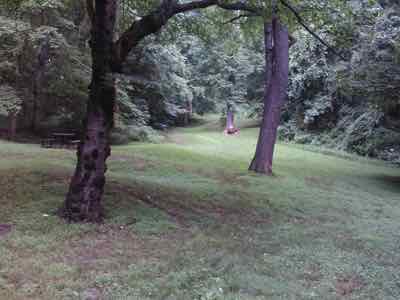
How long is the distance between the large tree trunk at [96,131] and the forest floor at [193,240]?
336 mm

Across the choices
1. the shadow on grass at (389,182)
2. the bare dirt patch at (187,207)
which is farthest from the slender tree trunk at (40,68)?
the shadow on grass at (389,182)

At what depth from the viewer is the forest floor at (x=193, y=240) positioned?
4.39 metres

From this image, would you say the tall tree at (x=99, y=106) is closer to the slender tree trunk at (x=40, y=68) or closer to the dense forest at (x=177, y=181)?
the dense forest at (x=177, y=181)

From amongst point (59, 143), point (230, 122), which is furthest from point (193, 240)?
point (230, 122)

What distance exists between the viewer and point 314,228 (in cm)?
789

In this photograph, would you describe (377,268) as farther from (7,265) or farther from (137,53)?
(137,53)

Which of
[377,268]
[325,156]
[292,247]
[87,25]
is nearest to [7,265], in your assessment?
[292,247]

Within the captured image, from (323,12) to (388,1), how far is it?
9241 mm

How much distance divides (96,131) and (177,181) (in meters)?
4.75

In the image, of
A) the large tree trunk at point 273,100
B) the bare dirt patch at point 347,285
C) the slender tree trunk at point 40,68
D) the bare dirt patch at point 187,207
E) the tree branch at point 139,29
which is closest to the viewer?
the bare dirt patch at point 347,285

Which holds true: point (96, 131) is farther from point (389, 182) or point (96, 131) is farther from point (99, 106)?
point (389, 182)

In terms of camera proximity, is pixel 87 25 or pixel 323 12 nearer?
pixel 323 12

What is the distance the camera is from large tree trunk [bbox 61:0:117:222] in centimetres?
596

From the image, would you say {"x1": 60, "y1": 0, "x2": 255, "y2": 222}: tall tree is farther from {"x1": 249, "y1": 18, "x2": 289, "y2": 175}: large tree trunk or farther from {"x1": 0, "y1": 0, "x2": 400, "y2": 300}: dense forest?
{"x1": 249, "y1": 18, "x2": 289, "y2": 175}: large tree trunk
